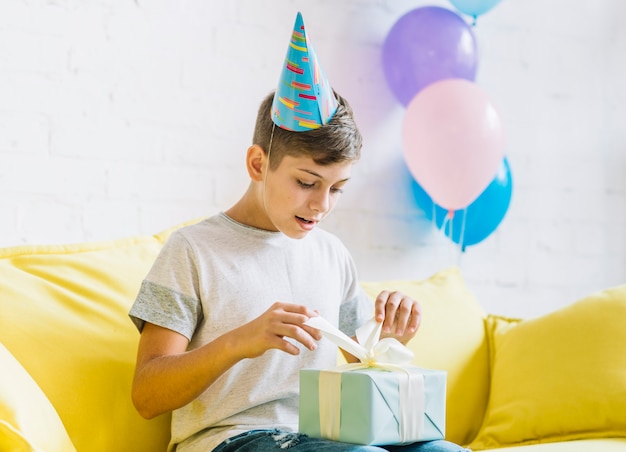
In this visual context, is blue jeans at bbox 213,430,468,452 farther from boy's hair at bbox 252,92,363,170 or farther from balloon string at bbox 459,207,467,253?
balloon string at bbox 459,207,467,253

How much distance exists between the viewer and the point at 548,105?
9.01 feet

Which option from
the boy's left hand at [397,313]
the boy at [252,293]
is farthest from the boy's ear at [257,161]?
the boy's left hand at [397,313]

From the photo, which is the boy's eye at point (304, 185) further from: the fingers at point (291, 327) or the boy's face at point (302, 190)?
the fingers at point (291, 327)

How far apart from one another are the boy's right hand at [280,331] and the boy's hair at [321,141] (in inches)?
11.5

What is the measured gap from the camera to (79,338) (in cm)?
146

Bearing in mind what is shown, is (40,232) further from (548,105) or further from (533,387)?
(548,105)

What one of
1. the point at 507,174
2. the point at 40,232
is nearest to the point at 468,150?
the point at 507,174

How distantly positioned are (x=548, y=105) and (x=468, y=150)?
0.75 metres

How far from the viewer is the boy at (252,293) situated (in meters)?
1.32

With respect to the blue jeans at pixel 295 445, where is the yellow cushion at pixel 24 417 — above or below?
above

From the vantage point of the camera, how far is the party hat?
54.6 inches

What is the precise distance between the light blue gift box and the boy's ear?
0.41 meters

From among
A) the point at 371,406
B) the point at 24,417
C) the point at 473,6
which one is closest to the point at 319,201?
the point at 371,406

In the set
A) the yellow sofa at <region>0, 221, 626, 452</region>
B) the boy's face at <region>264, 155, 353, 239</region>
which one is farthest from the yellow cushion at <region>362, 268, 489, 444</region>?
the boy's face at <region>264, 155, 353, 239</region>
